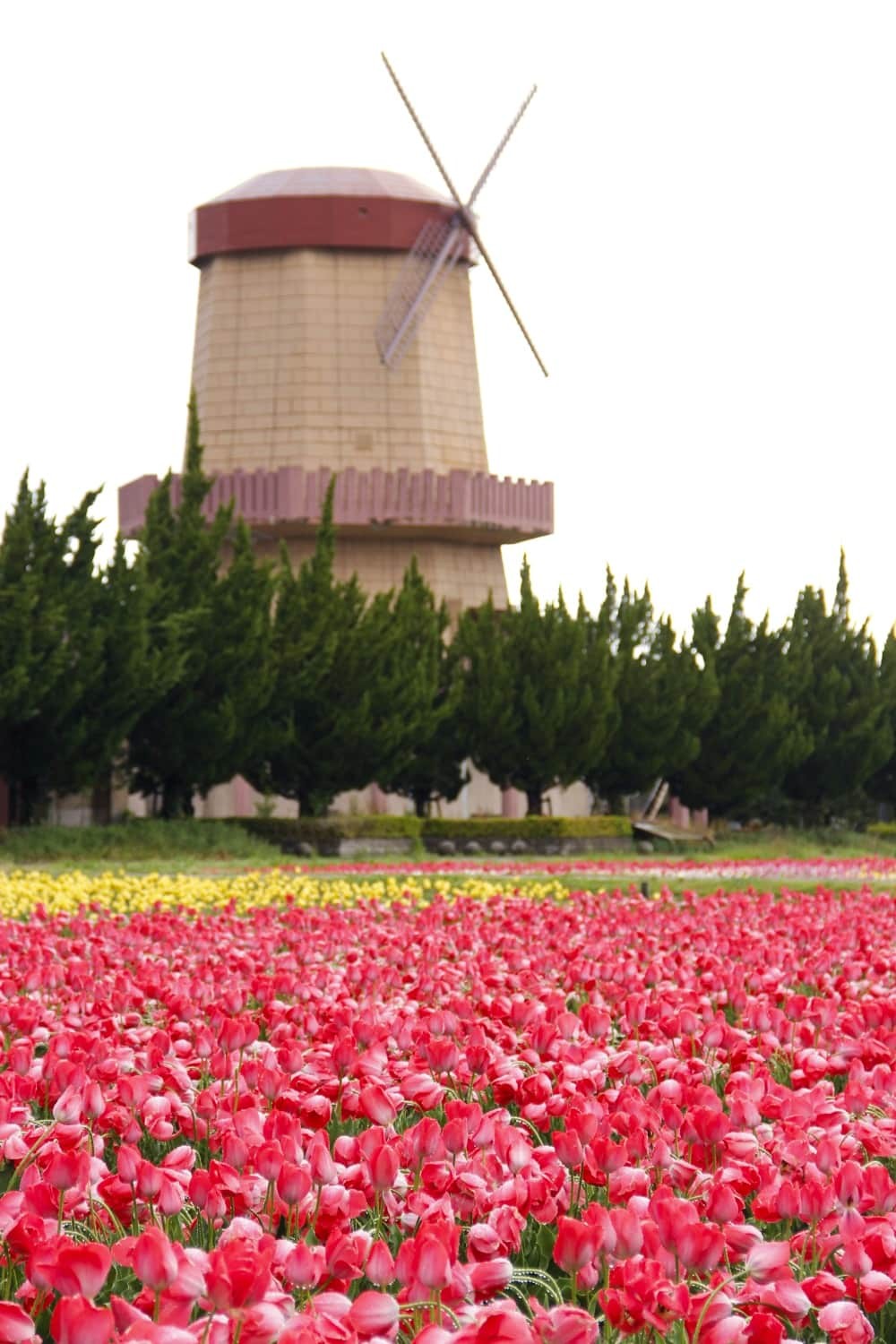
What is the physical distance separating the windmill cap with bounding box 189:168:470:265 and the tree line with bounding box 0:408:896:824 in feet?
24.8

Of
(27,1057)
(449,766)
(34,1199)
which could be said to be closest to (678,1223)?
(34,1199)

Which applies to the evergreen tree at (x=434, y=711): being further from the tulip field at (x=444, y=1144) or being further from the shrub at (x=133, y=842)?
the tulip field at (x=444, y=1144)

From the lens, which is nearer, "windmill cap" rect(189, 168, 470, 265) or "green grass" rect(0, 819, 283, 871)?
"green grass" rect(0, 819, 283, 871)

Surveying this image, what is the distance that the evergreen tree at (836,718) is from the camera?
164 feet

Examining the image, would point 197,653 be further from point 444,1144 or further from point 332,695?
point 444,1144

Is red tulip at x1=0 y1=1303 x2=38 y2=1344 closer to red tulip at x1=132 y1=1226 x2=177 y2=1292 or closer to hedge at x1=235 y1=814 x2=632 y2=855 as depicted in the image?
red tulip at x1=132 y1=1226 x2=177 y2=1292

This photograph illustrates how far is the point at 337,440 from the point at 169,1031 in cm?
4075

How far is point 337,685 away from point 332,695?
22 centimetres

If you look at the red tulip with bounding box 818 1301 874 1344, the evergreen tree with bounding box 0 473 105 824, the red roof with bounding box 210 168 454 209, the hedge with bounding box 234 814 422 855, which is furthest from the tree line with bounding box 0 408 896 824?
the red tulip with bounding box 818 1301 874 1344

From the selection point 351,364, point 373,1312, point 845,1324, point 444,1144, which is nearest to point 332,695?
point 351,364

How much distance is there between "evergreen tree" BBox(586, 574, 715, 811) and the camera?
43250mm

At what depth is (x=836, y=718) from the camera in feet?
167

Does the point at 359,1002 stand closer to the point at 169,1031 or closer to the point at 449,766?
the point at 169,1031

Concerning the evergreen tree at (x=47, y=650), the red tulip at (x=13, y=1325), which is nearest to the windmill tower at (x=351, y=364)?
the evergreen tree at (x=47, y=650)
